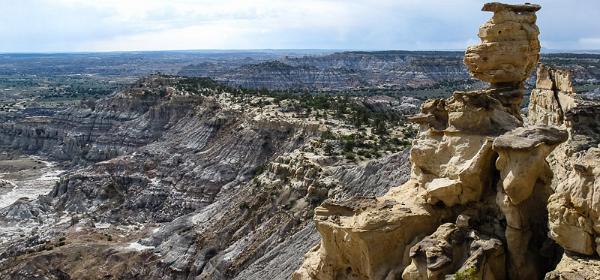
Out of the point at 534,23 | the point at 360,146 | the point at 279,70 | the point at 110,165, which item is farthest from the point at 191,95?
the point at 279,70

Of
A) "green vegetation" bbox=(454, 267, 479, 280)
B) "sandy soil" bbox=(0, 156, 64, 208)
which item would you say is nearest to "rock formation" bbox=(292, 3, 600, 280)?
"green vegetation" bbox=(454, 267, 479, 280)

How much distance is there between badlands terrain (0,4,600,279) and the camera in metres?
12.6

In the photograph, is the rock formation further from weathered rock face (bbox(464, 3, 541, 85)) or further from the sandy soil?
the sandy soil

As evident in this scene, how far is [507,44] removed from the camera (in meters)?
16.6

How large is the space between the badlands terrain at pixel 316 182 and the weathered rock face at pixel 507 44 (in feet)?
0.13

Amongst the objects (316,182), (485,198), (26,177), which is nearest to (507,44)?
(485,198)

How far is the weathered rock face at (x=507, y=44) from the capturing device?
16516mm

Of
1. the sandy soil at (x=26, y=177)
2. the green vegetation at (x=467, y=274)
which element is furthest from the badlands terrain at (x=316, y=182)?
the sandy soil at (x=26, y=177)

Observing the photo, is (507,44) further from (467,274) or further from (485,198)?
(467,274)

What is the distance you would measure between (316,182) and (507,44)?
2253cm

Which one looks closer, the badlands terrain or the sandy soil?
the badlands terrain

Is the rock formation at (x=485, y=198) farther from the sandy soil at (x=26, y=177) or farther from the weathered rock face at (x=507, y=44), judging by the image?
the sandy soil at (x=26, y=177)

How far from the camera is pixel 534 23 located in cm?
1680

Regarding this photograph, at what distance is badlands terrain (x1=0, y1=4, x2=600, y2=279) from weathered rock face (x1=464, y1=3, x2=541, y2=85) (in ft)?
0.13
